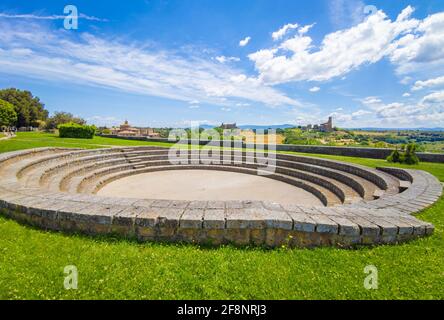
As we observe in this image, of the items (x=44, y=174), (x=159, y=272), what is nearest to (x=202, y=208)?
(x=159, y=272)

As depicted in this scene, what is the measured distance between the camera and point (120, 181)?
1045 cm

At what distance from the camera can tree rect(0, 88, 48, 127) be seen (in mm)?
42125

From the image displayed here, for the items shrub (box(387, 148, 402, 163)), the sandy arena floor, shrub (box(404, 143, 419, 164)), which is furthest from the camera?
shrub (box(387, 148, 402, 163))

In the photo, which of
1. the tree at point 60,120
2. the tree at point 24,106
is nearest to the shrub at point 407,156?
the tree at point 60,120

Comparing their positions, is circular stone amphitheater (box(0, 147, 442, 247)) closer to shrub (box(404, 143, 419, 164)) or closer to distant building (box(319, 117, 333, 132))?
shrub (box(404, 143, 419, 164))

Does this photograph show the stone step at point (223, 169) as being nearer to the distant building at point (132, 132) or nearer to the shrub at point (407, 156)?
the shrub at point (407, 156)

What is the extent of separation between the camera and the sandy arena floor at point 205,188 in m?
8.40

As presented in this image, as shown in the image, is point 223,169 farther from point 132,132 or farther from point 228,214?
point 132,132

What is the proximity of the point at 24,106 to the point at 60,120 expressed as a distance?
7.88 meters

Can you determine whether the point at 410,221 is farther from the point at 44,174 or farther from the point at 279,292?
the point at 44,174

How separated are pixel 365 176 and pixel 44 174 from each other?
1182 centimetres

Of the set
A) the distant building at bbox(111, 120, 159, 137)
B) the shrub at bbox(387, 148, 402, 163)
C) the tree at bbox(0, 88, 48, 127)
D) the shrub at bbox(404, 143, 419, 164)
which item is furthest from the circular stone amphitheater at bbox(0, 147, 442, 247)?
the tree at bbox(0, 88, 48, 127)

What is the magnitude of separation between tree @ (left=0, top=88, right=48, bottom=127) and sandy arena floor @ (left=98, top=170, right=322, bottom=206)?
1817 inches

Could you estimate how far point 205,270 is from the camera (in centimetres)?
267
